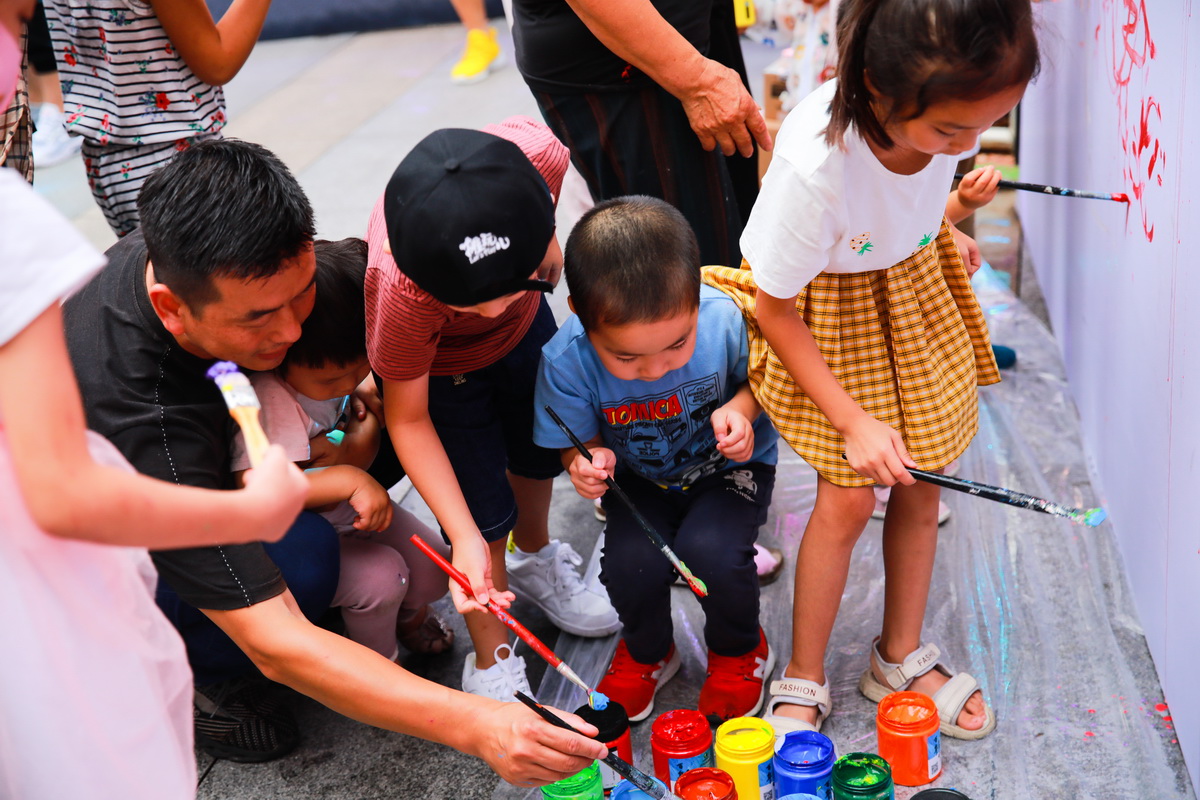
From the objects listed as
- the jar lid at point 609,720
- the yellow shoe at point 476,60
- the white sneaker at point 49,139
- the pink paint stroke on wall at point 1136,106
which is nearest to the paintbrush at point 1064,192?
the pink paint stroke on wall at point 1136,106

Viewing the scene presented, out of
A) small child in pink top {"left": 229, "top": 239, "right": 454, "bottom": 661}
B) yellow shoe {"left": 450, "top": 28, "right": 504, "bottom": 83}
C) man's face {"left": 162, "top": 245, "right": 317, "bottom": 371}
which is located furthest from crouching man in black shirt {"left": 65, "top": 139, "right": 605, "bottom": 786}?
yellow shoe {"left": 450, "top": 28, "right": 504, "bottom": 83}

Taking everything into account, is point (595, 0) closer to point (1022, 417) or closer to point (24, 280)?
point (24, 280)

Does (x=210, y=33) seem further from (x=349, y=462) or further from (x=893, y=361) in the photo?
(x=893, y=361)

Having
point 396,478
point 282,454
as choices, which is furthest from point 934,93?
point 396,478

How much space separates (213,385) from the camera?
1.32 meters

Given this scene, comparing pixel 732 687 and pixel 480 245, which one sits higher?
pixel 480 245

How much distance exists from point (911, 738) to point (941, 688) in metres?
0.16

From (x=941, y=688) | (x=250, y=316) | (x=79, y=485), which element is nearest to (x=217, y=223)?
(x=250, y=316)

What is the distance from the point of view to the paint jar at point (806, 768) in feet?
4.20

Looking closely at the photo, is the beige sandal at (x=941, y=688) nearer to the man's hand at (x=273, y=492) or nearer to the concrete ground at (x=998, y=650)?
the concrete ground at (x=998, y=650)

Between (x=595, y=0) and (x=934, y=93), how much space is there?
59 centimetres

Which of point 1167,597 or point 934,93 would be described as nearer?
point 934,93

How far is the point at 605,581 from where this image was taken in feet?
5.06

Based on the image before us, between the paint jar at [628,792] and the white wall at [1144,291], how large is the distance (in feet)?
2.08
